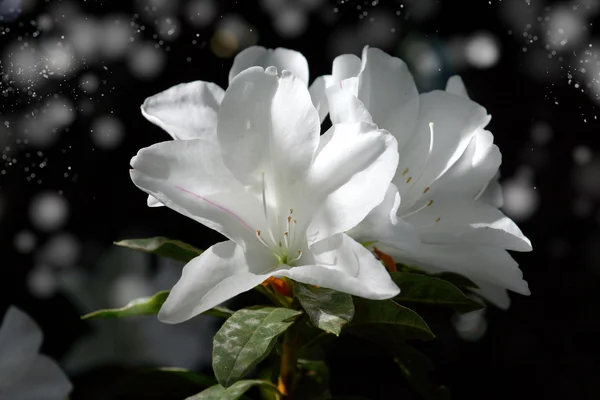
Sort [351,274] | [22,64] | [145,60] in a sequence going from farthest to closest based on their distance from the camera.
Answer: [145,60] < [22,64] < [351,274]

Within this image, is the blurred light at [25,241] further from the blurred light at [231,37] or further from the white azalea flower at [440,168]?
the white azalea flower at [440,168]

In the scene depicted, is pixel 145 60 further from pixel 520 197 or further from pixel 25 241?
pixel 520 197

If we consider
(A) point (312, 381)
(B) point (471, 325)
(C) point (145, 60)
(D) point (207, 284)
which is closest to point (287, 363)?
(A) point (312, 381)

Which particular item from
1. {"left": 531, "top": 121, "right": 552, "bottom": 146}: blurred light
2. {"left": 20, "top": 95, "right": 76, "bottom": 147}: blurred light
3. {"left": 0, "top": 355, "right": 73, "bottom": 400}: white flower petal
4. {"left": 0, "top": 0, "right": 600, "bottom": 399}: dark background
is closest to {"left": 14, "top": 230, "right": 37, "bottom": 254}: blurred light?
{"left": 0, "top": 0, "right": 600, "bottom": 399}: dark background

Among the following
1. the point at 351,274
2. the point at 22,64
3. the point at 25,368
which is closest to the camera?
the point at 351,274

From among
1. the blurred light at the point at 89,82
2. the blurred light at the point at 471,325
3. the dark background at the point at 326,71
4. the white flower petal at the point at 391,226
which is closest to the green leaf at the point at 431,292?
the white flower petal at the point at 391,226

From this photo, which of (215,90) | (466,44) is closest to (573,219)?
(466,44)
